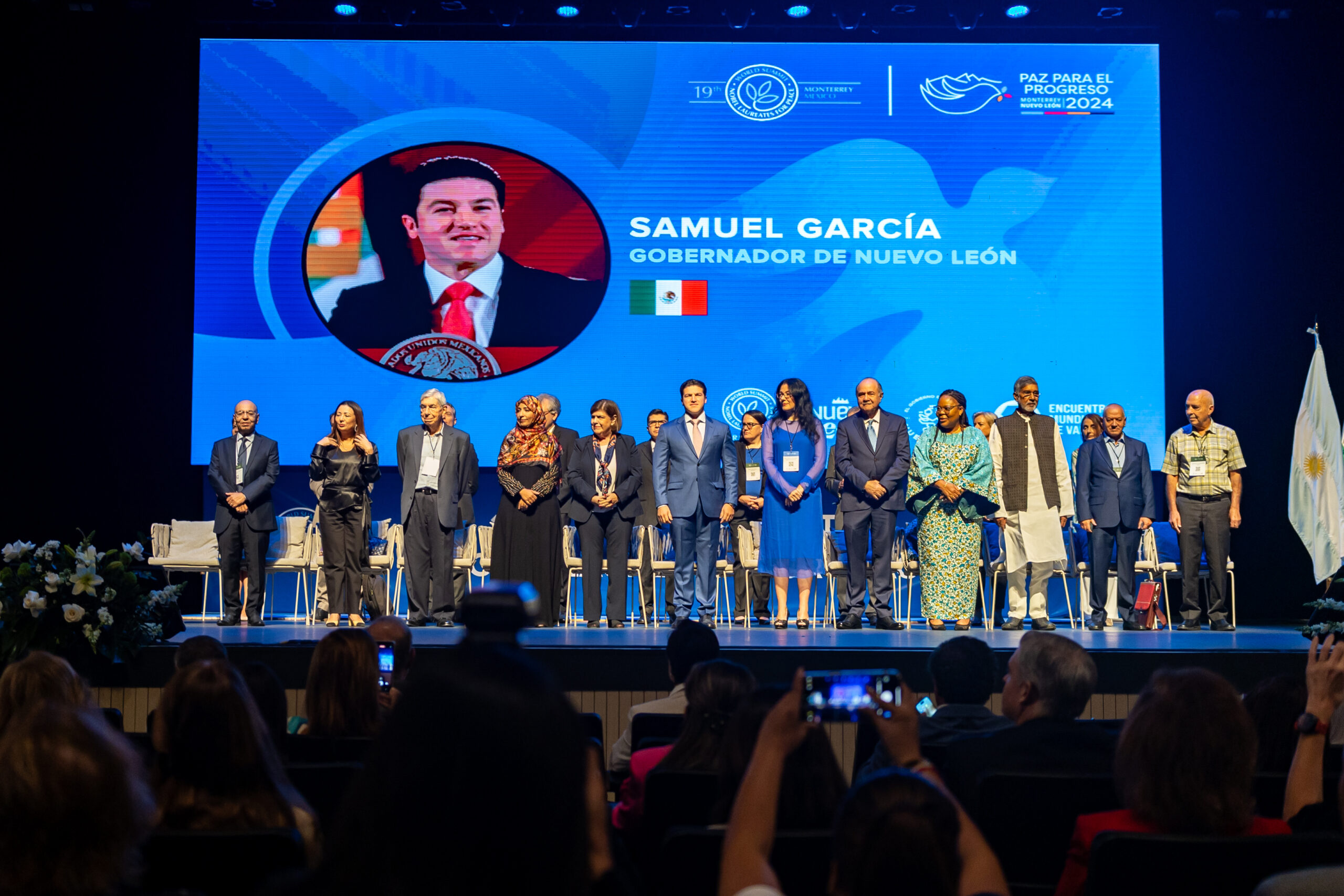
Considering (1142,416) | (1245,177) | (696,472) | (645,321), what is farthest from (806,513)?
(1245,177)

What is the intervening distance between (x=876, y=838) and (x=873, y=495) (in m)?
6.01

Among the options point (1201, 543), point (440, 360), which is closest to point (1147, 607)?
point (1201, 543)

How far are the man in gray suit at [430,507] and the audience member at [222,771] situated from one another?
18.5 ft

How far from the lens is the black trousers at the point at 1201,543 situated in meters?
7.55

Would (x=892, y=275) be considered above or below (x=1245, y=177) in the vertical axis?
below

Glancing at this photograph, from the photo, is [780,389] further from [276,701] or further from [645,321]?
[276,701]

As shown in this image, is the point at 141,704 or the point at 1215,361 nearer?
the point at 141,704

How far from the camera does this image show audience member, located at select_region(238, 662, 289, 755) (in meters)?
2.51

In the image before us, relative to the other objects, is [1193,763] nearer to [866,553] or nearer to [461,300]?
[866,553]

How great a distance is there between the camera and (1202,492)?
302 inches

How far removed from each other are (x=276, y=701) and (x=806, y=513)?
501 centimetres

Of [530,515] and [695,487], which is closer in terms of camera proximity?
[530,515]

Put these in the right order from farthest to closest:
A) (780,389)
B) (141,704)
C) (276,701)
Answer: (780,389) → (141,704) → (276,701)

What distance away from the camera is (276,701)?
8.35ft
